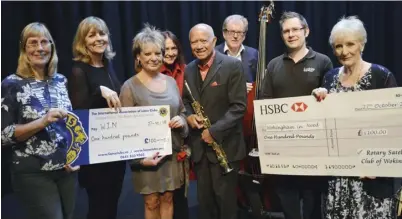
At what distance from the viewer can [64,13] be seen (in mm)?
4754

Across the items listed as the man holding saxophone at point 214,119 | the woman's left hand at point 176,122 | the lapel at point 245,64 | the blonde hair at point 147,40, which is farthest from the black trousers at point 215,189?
the lapel at point 245,64

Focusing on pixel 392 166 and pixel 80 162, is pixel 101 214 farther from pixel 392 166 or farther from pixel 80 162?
pixel 392 166

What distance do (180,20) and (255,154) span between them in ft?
8.73

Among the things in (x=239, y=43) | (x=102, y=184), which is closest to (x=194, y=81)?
(x=102, y=184)

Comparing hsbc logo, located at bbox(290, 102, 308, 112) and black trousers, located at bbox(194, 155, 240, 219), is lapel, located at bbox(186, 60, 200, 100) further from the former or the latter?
hsbc logo, located at bbox(290, 102, 308, 112)

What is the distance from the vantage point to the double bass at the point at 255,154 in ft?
9.62

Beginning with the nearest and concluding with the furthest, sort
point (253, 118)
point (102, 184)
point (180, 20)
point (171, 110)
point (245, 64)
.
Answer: point (171, 110) < point (102, 184) < point (253, 118) < point (245, 64) < point (180, 20)

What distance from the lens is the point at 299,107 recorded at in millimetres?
2199

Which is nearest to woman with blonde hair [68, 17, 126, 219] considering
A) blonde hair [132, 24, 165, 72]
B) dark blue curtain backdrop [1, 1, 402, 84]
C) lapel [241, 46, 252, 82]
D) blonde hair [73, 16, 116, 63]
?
blonde hair [73, 16, 116, 63]

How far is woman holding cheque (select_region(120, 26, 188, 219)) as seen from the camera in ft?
7.54

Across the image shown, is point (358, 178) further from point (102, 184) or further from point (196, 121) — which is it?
point (102, 184)

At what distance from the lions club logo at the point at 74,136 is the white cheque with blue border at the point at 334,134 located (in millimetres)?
1076

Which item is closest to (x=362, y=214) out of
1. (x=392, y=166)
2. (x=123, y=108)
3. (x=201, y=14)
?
(x=392, y=166)

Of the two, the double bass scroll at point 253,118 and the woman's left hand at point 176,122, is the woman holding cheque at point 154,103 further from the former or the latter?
the double bass scroll at point 253,118
